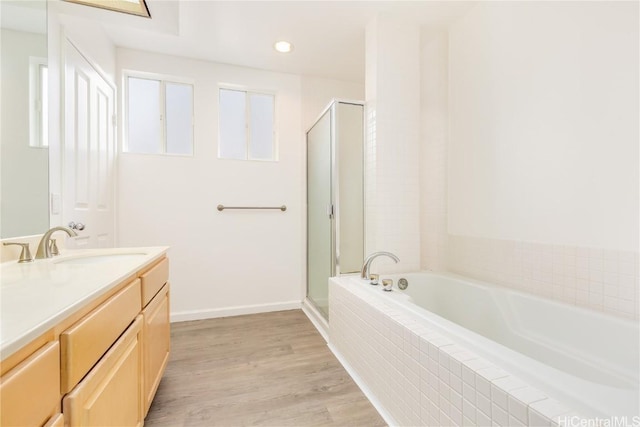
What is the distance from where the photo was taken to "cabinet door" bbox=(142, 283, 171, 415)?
3.99 feet

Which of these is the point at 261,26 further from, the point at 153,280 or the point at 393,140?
the point at 153,280

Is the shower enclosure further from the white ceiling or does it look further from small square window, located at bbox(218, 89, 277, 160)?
small square window, located at bbox(218, 89, 277, 160)

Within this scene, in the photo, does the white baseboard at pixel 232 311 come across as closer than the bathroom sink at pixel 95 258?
No

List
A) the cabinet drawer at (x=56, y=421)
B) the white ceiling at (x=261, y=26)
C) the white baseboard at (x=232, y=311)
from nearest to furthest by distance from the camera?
1. the cabinet drawer at (x=56, y=421)
2. the white ceiling at (x=261, y=26)
3. the white baseboard at (x=232, y=311)

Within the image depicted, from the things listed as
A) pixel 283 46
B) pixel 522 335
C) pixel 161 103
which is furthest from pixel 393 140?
pixel 161 103

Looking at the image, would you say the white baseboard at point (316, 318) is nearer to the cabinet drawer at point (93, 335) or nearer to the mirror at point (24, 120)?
the cabinet drawer at point (93, 335)

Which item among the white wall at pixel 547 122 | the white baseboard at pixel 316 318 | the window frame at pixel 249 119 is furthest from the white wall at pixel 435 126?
the window frame at pixel 249 119

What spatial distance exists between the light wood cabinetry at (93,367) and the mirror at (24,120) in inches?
25.5

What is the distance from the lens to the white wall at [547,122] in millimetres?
1255

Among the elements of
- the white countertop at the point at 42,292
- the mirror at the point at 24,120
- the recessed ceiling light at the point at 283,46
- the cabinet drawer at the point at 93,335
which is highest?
the recessed ceiling light at the point at 283,46

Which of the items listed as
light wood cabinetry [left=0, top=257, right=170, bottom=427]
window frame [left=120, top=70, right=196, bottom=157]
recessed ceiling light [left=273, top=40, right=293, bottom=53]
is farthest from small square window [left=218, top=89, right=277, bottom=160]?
light wood cabinetry [left=0, top=257, right=170, bottom=427]

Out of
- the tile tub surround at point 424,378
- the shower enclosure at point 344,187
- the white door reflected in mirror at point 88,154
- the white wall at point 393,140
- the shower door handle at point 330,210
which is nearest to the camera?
the tile tub surround at point 424,378

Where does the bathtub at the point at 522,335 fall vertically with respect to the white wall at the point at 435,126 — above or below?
below

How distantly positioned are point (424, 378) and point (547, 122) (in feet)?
5.00
